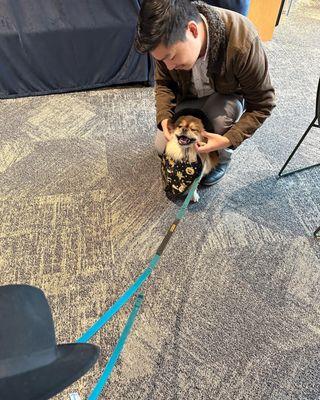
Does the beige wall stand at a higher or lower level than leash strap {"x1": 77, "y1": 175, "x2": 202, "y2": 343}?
higher

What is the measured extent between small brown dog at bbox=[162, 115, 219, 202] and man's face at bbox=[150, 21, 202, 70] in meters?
0.28

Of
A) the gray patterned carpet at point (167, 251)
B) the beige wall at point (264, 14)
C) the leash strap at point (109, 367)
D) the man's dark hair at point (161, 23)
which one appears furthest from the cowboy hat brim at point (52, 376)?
the beige wall at point (264, 14)

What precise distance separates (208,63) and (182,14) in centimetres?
29

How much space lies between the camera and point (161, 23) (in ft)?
2.70

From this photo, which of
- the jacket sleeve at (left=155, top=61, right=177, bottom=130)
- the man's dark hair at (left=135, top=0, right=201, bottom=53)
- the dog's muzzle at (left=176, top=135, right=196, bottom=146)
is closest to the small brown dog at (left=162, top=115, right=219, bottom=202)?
the dog's muzzle at (left=176, top=135, right=196, bottom=146)

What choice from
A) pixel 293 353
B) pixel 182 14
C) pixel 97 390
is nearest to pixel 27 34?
pixel 182 14

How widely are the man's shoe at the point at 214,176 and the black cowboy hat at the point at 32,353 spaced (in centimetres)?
115

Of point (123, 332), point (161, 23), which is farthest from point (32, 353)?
point (161, 23)

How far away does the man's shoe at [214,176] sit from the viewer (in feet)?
5.06

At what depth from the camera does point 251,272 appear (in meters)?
1.25

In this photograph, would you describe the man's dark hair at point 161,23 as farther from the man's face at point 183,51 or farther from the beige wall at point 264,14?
the beige wall at point 264,14

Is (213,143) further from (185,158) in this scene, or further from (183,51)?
(183,51)

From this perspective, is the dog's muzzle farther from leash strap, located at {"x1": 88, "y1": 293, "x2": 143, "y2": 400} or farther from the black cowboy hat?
the black cowboy hat

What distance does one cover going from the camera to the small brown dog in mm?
1249
